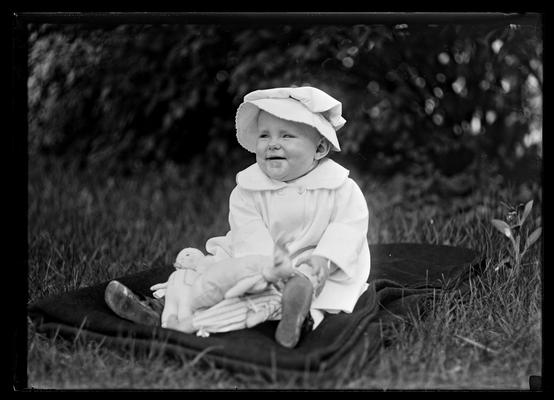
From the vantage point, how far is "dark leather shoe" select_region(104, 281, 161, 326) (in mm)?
2600

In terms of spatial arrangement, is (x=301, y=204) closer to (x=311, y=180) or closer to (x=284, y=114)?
(x=311, y=180)

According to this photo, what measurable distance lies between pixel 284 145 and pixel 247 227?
282 mm

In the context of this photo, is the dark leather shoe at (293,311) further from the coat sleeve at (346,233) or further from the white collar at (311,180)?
the white collar at (311,180)

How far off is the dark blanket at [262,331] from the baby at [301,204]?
7 centimetres

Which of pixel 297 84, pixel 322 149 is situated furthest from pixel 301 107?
pixel 297 84

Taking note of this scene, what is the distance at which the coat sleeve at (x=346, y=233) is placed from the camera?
2547 millimetres

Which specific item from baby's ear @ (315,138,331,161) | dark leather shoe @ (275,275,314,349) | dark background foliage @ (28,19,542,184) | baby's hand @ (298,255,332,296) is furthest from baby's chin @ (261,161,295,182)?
dark background foliage @ (28,19,542,184)

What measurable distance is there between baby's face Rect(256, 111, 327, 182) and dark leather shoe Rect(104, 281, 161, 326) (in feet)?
1.85

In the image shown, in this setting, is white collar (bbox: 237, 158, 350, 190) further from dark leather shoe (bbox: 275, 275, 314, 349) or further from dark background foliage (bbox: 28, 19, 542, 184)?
dark background foliage (bbox: 28, 19, 542, 184)

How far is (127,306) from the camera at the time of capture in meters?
2.61

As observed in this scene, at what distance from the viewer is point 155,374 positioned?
2.36 meters

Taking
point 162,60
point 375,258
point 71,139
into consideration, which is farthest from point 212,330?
point 71,139

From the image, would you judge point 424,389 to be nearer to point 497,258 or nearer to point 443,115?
point 497,258

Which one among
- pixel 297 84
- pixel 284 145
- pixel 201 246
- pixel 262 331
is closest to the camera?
pixel 262 331
